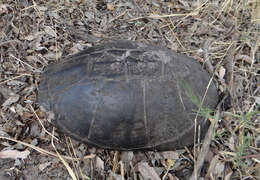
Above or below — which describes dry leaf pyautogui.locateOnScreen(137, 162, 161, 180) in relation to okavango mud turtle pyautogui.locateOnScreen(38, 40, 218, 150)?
below

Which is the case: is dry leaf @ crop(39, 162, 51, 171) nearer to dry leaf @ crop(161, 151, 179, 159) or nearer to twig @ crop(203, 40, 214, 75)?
dry leaf @ crop(161, 151, 179, 159)

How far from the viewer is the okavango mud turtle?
183cm

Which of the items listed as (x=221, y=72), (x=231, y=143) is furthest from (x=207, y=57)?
(x=231, y=143)

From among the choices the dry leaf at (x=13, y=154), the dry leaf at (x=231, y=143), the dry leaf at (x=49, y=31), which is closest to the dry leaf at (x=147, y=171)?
the dry leaf at (x=231, y=143)

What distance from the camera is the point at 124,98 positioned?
1.81m

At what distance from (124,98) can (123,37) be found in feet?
5.00

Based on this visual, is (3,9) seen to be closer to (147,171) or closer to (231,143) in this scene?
(147,171)

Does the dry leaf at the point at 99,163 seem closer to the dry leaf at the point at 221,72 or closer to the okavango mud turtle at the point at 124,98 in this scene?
the okavango mud turtle at the point at 124,98

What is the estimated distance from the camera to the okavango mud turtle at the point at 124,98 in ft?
6.00

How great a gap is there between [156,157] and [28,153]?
1135 mm

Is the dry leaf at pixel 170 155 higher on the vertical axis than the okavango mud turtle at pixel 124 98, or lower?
lower

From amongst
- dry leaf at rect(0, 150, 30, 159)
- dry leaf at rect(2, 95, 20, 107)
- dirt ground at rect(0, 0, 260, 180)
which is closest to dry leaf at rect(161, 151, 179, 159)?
dirt ground at rect(0, 0, 260, 180)

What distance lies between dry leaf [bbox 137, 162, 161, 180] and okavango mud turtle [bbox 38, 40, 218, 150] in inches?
8.3

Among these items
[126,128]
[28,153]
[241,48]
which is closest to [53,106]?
[28,153]
